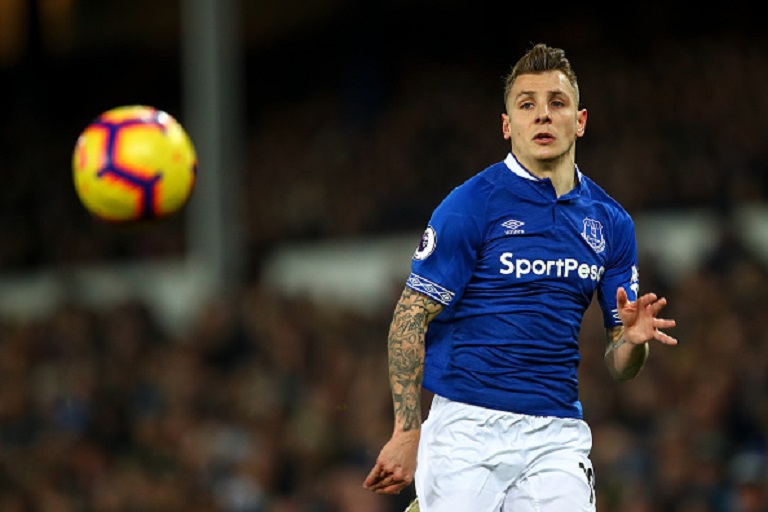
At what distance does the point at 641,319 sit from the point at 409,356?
0.79m

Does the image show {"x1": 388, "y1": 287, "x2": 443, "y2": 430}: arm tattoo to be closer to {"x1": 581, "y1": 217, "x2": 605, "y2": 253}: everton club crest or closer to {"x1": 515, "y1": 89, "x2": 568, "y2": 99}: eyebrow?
{"x1": 581, "y1": 217, "x2": 605, "y2": 253}: everton club crest

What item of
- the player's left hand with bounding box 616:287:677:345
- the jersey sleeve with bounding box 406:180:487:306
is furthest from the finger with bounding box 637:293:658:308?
the jersey sleeve with bounding box 406:180:487:306

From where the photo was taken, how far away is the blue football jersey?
15.4ft

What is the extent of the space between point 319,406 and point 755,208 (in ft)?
Result: 13.0

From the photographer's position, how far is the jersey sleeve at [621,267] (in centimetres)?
499

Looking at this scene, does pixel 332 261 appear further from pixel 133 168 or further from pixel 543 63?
pixel 543 63

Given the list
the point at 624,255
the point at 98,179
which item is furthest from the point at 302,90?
the point at 624,255

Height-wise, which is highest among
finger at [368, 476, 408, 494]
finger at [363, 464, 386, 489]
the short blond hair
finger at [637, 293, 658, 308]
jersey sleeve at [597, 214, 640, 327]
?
the short blond hair

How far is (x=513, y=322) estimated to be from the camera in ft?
15.7

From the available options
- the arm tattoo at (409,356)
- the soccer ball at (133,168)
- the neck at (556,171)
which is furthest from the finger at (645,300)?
the soccer ball at (133,168)

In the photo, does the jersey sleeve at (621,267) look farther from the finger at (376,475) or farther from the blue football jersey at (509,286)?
the finger at (376,475)

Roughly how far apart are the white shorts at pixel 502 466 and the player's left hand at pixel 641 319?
388mm

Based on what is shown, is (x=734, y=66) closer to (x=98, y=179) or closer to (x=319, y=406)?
(x=319, y=406)

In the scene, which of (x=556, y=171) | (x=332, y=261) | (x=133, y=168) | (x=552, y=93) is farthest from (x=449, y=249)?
(x=332, y=261)
